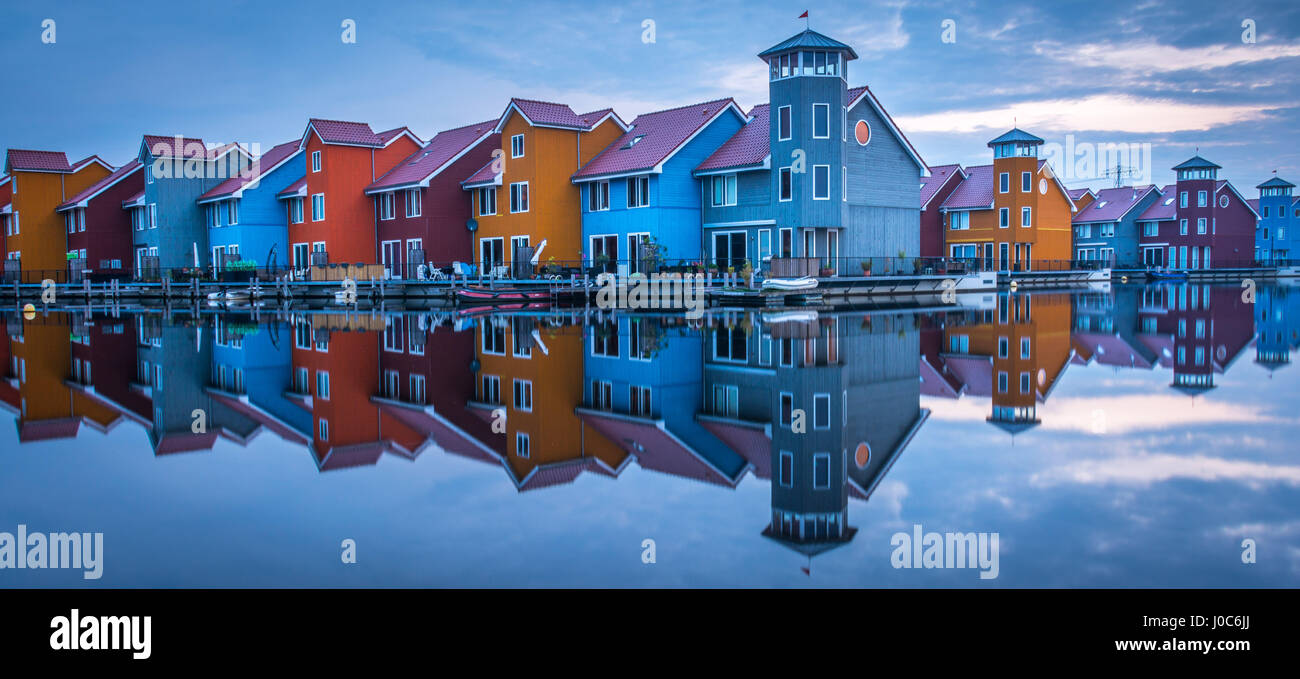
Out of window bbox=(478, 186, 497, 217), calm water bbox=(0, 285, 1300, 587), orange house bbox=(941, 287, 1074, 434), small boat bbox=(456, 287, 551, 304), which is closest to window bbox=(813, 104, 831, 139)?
orange house bbox=(941, 287, 1074, 434)

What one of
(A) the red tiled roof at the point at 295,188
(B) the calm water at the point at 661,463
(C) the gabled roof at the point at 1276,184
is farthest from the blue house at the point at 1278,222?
(B) the calm water at the point at 661,463

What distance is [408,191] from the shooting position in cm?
5419

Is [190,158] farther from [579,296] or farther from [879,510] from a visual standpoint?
[879,510]

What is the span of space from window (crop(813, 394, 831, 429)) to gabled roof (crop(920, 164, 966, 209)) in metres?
56.9

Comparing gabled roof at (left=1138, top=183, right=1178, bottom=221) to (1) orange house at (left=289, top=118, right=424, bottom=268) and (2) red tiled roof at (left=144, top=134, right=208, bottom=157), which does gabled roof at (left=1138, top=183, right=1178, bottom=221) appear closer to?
(1) orange house at (left=289, top=118, right=424, bottom=268)

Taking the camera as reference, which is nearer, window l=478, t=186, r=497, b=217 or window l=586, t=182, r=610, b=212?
window l=586, t=182, r=610, b=212

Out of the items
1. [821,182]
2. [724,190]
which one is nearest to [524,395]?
[821,182]

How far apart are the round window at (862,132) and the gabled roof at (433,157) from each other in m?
18.7

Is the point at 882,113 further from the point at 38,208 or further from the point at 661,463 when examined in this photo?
the point at 38,208

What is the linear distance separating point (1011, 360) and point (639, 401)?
8604 mm

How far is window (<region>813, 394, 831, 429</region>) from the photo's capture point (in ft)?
39.1

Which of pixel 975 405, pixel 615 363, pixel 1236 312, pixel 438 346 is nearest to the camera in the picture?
pixel 975 405
